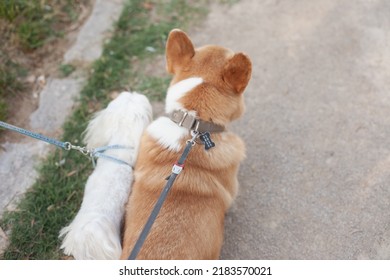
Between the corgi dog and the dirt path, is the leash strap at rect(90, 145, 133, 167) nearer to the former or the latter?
the corgi dog

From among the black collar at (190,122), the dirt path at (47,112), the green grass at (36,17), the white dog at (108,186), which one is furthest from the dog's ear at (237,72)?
the green grass at (36,17)

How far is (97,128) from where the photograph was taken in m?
3.44

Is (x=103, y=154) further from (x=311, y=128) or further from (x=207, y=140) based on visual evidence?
(x=311, y=128)

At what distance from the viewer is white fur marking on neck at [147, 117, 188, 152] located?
2668 mm

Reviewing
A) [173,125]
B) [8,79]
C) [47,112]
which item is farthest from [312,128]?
[8,79]

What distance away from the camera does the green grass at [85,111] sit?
129 inches

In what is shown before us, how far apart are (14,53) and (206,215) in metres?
3.11

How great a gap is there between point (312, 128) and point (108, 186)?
1998mm

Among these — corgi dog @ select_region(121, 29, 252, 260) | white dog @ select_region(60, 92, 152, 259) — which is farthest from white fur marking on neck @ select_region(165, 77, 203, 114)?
white dog @ select_region(60, 92, 152, 259)

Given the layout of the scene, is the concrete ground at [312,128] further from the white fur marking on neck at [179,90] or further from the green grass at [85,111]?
the white fur marking on neck at [179,90]

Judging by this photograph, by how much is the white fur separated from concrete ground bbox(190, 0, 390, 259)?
1050 mm

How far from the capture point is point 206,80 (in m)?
2.59

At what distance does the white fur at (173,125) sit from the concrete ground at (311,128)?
3.44 feet
